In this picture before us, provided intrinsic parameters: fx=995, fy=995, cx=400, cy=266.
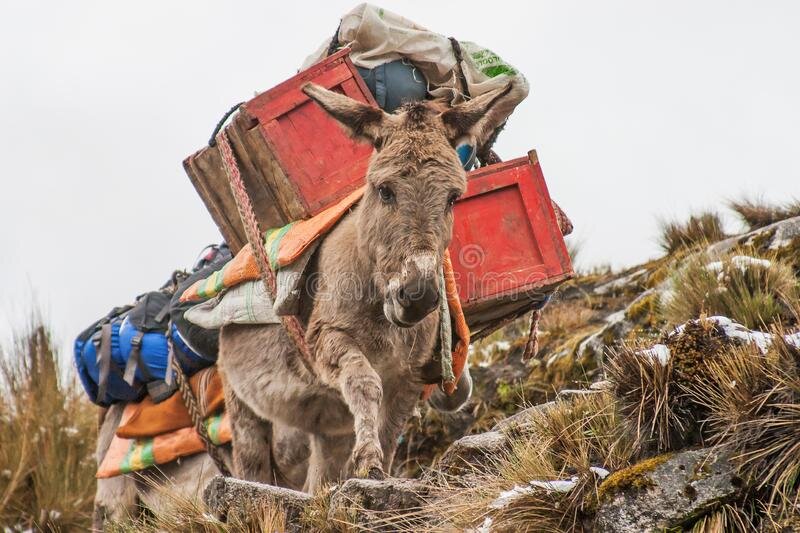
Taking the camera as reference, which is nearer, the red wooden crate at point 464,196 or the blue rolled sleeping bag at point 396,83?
the red wooden crate at point 464,196

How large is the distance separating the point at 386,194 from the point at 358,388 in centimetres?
116

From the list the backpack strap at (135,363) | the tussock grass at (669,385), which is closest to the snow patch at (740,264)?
the tussock grass at (669,385)

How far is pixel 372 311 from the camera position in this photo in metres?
6.26

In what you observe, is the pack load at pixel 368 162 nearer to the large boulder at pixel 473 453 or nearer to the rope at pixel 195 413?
the large boulder at pixel 473 453

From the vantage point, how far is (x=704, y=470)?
13.9 feet

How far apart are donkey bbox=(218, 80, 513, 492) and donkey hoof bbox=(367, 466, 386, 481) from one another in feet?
0.04

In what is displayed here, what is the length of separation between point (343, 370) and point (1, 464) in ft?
21.4

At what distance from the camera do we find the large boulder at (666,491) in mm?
4090

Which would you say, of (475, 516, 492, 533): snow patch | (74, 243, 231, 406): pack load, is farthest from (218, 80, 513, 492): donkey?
(74, 243, 231, 406): pack load

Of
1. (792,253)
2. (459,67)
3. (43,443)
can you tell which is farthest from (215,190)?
(43,443)

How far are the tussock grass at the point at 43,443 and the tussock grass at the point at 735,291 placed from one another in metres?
6.41

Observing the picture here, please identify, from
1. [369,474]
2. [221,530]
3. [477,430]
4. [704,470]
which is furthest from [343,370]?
[477,430]

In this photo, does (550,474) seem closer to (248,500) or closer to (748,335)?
(748,335)

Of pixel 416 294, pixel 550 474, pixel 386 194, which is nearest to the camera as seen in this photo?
pixel 550 474
